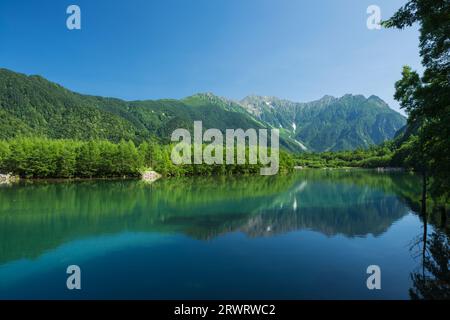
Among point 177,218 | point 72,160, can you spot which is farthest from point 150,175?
point 177,218

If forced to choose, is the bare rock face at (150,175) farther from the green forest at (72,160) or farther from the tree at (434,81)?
the tree at (434,81)

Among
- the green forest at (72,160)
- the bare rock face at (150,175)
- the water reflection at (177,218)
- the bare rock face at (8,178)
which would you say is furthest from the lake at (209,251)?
the bare rock face at (150,175)

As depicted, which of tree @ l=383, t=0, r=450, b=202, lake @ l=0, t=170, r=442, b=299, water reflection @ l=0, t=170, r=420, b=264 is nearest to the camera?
tree @ l=383, t=0, r=450, b=202

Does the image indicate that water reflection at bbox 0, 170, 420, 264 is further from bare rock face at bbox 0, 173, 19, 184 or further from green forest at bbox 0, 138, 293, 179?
bare rock face at bbox 0, 173, 19, 184

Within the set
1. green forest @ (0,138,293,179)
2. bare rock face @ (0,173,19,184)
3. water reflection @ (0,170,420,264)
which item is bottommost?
water reflection @ (0,170,420,264)

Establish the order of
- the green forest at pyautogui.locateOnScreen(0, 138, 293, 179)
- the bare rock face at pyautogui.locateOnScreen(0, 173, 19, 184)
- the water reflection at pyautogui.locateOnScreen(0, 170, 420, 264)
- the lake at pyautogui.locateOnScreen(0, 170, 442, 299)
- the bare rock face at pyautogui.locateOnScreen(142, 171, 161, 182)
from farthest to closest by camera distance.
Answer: the bare rock face at pyautogui.locateOnScreen(142, 171, 161, 182) → the green forest at pyautogui.locateOnScreen(0, 138, 293, 179) → the bare rock face at pyautogui.locateOnScreen(0, 173, 19, 184) → the water reflection at pyautogui.locateOnScreen(0, 170, 420, 264) → the lake at pyautogui.locateOnScreen(0, 170, 442, 299)

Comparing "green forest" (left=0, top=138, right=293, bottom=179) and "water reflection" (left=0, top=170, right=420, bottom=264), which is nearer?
"water reflection" (left=0, top=170, right=420, bottom=264)

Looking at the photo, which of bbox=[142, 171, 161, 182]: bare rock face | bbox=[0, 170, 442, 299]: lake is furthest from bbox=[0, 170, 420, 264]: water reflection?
bbox=[142, 171, 161, 182]: bare rock face

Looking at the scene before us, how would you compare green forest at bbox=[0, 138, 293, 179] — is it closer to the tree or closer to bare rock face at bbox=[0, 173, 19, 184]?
bare rock face at bbox=[0, 173, 19, 184]

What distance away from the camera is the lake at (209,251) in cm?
1496

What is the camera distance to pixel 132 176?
107 meters

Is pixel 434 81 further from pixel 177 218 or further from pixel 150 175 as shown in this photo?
pixel 150 175

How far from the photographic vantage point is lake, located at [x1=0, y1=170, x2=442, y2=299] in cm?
1496

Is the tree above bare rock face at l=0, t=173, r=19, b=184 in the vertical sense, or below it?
above
